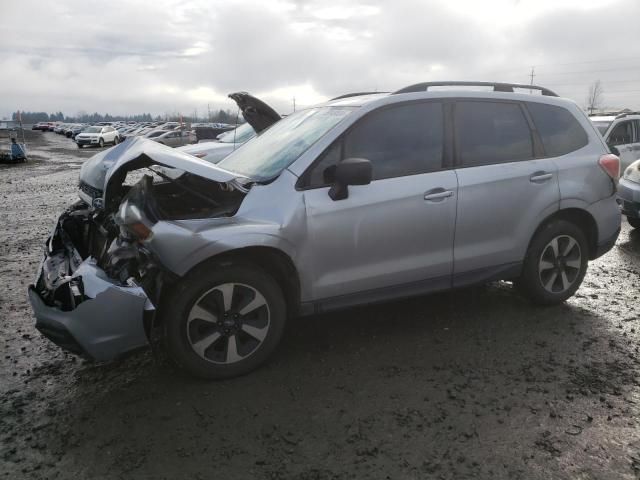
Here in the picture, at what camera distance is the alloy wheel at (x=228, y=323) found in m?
3.20

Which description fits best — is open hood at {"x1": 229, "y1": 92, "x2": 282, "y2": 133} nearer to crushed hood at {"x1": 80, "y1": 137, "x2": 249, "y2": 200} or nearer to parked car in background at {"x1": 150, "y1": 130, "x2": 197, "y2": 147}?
crushed hood at {"x1": 80, "y1": 137, "x2": 249, "y2": 200}

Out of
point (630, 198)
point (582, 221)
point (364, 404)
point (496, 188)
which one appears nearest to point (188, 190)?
point (364, 404)

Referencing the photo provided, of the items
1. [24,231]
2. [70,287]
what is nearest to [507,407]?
[70,287]

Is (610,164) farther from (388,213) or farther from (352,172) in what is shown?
(352,172)

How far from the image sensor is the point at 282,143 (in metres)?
3.96

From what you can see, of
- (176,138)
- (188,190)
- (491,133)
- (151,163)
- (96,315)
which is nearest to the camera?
(96,315)

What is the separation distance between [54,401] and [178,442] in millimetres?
965

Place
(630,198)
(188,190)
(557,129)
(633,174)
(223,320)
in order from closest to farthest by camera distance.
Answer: (223,320)
(188,190)
(557,129)
(630,198)
(633,174)

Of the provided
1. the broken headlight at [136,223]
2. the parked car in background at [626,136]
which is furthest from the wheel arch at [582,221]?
the parked car in background at [626,136]

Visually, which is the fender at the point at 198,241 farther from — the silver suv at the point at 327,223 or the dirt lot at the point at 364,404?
the dirt lot at the point at 364,404

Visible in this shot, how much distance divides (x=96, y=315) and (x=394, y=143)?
226 centimetres

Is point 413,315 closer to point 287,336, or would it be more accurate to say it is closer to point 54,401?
point 287,336

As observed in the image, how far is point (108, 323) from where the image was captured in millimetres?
2916

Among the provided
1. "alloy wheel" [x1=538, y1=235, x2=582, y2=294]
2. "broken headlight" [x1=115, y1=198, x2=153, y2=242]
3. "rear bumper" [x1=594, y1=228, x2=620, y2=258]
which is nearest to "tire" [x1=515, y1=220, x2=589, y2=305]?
"alloy wheel" [x1=538, y1=235, x2=582, y2=294]
